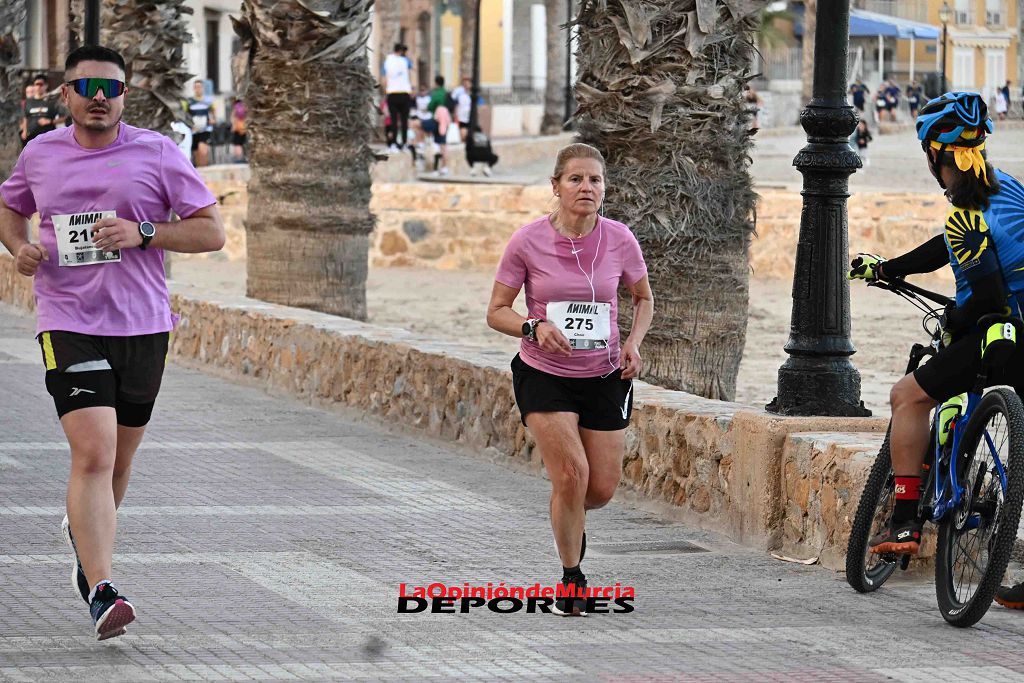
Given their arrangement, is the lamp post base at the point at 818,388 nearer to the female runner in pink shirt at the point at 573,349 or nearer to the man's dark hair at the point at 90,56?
the female runner in pink shirt at the point at 573,349

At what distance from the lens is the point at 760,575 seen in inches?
289

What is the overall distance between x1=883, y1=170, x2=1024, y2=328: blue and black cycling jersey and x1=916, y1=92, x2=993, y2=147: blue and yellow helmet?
0.61 feet

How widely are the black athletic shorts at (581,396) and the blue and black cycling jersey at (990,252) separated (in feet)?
3.75

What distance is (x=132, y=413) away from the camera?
6.18m

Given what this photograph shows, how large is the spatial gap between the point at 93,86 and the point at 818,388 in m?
3.34

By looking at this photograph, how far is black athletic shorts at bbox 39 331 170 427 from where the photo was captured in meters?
5.98

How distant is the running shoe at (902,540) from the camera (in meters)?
6.55

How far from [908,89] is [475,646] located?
7115 cm

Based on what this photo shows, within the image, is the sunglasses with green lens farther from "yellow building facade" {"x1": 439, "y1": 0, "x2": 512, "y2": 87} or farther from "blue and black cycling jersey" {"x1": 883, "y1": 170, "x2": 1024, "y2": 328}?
"yellow building facade" {"x1": 439, "y1": 0, "x2": 512, "y2": 87}

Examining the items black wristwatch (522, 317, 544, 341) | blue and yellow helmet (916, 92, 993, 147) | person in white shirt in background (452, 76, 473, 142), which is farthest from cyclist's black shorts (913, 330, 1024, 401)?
person in white shirt in background (452, 76, 473, 142)

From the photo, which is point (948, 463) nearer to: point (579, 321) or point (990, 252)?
point (990, 252)

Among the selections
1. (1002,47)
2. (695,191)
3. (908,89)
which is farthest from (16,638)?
(1002,47)

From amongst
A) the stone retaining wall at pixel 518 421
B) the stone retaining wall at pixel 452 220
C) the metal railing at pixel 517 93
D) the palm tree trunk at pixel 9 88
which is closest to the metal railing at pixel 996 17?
the metal railing at pixel 517 93

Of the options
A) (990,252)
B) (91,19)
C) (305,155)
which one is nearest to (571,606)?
(990,252)
